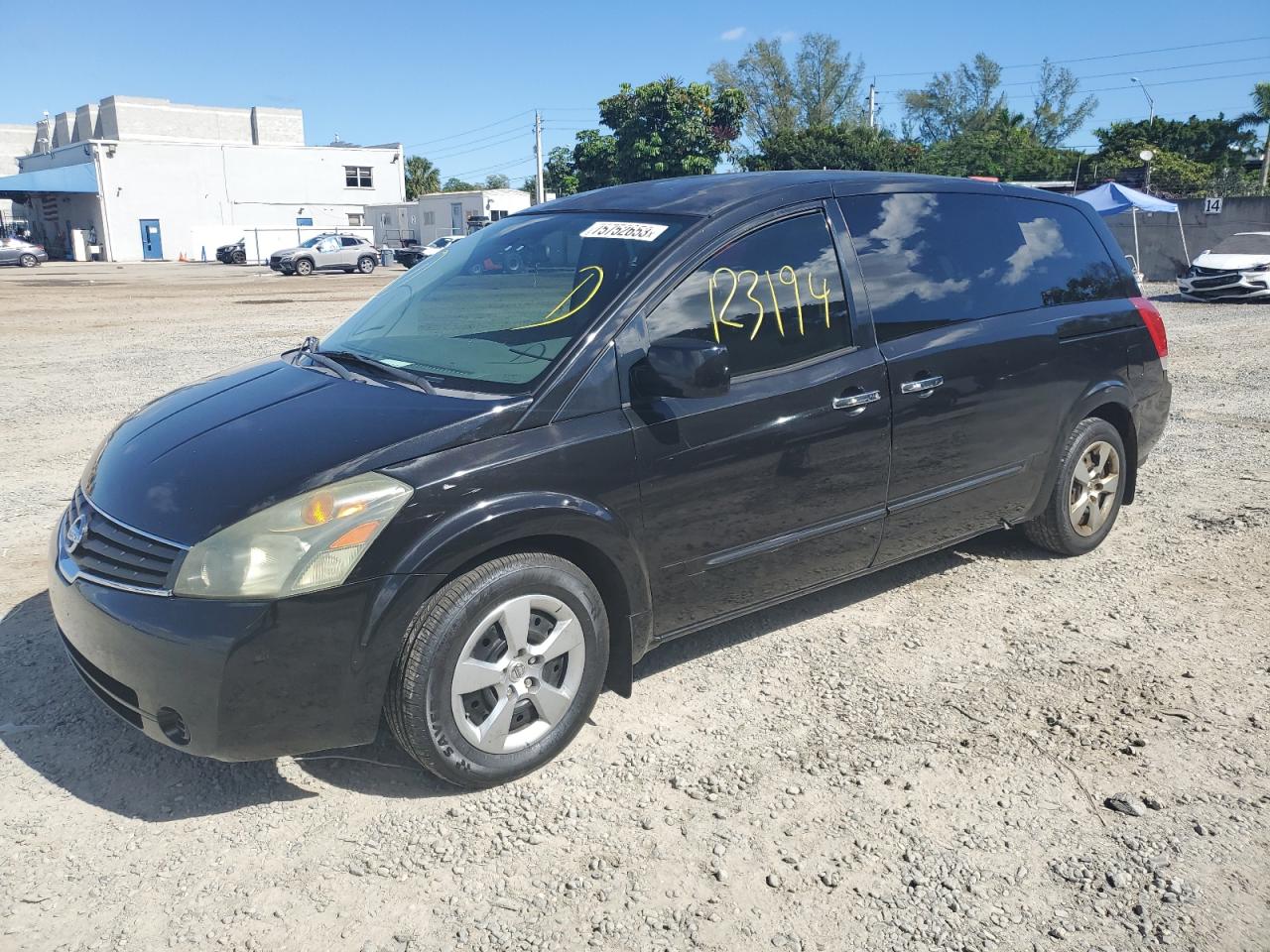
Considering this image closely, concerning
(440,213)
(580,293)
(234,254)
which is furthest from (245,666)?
(440,213)

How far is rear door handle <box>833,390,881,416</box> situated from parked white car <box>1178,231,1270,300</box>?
19.0 metres

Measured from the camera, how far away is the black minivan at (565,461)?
2846 mm

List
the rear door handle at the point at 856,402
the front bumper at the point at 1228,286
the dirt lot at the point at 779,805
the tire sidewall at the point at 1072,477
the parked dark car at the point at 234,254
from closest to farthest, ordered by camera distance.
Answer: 1. the dirt lot at the point at 779,805
2. the rear door handle at the point at 856,402
3. the tire sidewall at the point at 1072,477
4. the front bumper at the point at 1228,286
5. the parked dark car at the point at 234,254

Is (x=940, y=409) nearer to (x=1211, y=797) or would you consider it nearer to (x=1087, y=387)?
(x=1087, y=387)

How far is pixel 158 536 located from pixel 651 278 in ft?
5.72

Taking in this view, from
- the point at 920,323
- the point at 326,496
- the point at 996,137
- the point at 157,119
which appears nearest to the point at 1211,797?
the point at 920,323

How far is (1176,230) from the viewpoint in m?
27.4

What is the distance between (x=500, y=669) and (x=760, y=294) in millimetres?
1648

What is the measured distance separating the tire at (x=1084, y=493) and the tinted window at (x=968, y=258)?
68cm

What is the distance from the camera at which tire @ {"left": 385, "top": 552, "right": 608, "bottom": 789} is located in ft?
9.67

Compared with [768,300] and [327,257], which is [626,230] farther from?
[327,257]

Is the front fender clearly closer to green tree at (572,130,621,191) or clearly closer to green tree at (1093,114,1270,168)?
green tree at (572,130,621,191)

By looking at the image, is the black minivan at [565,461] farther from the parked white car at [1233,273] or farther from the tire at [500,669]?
the parked white car at [1233,273]

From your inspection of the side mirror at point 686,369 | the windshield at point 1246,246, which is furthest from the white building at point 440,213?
the side mirror at point 686,369
